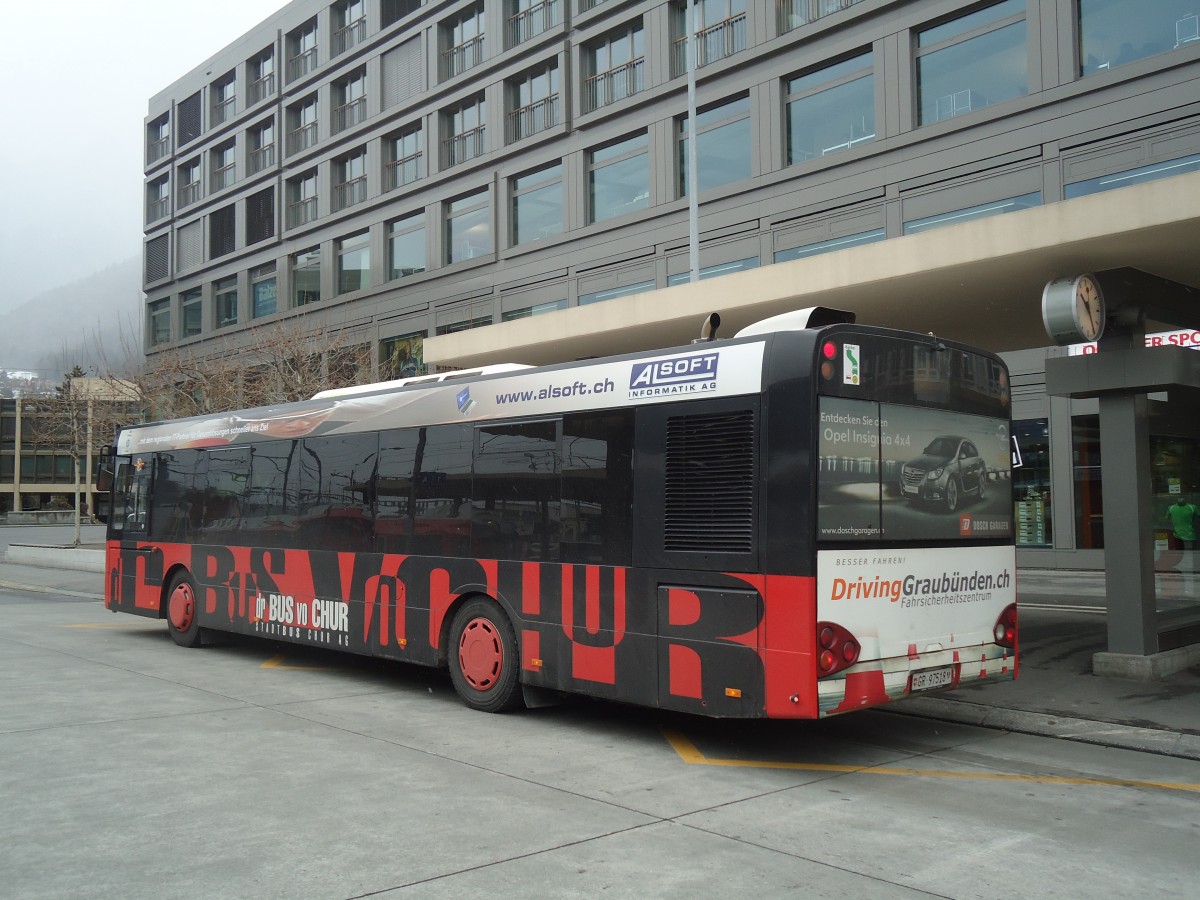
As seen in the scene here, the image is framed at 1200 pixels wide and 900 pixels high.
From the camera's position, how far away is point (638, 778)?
7.01 metres

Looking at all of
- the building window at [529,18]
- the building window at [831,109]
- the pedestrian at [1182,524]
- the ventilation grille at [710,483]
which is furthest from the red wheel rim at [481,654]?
the building window at [529,18]

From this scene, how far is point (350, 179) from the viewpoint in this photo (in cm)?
4034

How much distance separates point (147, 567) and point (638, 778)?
9.75 m

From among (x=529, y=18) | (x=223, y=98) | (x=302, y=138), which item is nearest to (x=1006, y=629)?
(x=529, y=18)

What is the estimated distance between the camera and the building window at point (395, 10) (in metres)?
37.5

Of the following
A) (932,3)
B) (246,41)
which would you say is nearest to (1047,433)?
(932,3)

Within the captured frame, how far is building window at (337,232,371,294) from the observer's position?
39.2 m

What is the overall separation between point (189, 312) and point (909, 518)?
161 feet

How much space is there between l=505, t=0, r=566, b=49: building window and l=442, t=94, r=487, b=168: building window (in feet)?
7.67

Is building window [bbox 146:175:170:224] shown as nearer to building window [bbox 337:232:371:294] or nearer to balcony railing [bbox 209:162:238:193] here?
balcony railing [bbox 209:162:238:193]

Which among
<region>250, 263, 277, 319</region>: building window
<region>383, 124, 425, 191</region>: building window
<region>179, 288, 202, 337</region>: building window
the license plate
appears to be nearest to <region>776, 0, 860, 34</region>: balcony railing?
<region>383, 124, 425, 191</region>: building window

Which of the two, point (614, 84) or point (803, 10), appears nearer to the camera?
point (803, 10)

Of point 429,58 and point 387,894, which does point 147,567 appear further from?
point 429,58

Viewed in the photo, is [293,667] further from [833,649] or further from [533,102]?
[533,102]
